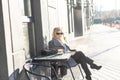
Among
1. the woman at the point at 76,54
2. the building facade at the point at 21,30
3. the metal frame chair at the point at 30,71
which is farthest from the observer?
the woman at the point at 76,54

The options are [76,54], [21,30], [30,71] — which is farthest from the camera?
[76,54]

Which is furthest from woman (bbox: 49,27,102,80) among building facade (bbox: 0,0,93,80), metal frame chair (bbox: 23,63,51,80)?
metal frame chair (bbox: 23,63,51,80)

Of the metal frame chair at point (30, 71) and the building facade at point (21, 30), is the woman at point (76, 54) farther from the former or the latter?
the metal frame chair at point (30, 71)

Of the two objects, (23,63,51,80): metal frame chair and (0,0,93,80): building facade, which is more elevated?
(0,0,93,80): building facade

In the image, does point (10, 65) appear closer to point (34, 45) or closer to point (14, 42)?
point (14, 42)

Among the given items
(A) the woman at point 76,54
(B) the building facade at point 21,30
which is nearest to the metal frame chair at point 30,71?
(B) the building facade at point 21,30

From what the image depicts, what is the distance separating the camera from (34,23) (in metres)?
6.91

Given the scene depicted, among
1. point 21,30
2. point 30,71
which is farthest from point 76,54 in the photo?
point 30,71

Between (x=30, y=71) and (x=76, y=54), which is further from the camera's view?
(x=76, y=54)

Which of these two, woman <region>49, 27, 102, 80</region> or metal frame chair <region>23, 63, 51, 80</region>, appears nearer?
metal frame chair <region>23, 63, 51, 80</region>

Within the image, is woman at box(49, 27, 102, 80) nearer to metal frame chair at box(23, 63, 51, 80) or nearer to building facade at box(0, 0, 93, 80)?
building facade at box(0, 0, 93, 80)

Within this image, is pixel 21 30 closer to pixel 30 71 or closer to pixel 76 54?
pixel 30 71

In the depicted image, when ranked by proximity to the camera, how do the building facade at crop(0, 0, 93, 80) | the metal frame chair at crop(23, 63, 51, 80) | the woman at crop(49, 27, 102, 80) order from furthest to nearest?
the woman at crop(49, 27, 102, 80) < the building facade at crop(0, 0, 93, 80) < the metal frame chair at crop(23, 63, 51, 80)

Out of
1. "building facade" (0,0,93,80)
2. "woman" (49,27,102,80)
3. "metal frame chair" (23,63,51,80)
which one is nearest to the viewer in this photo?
"metal frame chair" (23,63,51,80)
